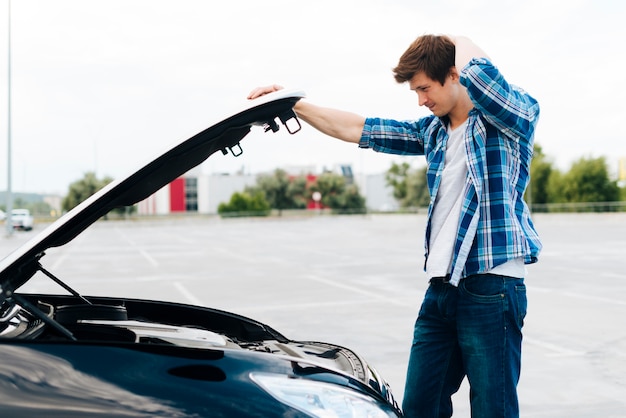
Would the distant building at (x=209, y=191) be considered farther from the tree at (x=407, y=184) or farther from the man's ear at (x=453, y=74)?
the man's ear at (x=453, y=74)

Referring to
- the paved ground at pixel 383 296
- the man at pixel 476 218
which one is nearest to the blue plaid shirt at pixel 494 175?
the man at pixel 476 218

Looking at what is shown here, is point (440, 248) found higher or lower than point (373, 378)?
higher

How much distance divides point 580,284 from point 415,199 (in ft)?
230

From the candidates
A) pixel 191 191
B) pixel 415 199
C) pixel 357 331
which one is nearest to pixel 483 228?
pixel 357 331

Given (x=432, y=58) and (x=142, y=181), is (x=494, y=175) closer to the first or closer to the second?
(x=432, y=58)

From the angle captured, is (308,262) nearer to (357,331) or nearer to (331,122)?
(357,331)

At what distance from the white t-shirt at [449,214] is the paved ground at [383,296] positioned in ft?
7.17

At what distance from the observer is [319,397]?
2.02m

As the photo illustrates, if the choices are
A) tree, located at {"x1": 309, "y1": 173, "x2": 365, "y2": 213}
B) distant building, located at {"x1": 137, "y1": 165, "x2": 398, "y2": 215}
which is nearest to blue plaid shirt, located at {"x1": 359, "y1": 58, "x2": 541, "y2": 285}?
tree, located at {"x1": 309, "y1": 173, "x2": 365, "y2": 213}

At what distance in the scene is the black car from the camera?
6.16ft

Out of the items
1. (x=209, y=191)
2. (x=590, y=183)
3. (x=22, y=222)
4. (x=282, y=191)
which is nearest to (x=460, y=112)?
(x=590, y=183)

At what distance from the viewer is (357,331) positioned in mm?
7172

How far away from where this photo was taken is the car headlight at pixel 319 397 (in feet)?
6.46

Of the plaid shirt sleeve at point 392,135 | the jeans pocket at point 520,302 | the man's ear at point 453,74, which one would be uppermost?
the man's ear at point 453,74
